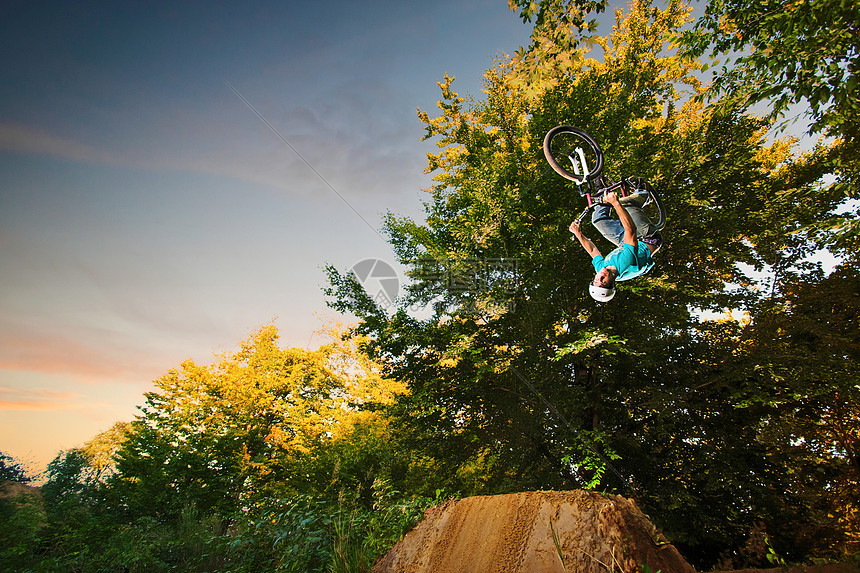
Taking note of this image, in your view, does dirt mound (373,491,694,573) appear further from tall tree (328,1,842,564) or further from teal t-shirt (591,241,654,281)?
tall tree (328,1,842,564)

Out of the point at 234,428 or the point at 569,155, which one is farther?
the point at 234,428

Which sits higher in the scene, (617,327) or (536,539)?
(617,327)

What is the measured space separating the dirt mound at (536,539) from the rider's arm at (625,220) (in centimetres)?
295

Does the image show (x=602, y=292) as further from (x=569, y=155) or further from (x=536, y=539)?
(x=536, y=539)

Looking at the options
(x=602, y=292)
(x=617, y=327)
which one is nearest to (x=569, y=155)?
(x=602, y=292)

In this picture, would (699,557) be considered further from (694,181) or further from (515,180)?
(515,180)

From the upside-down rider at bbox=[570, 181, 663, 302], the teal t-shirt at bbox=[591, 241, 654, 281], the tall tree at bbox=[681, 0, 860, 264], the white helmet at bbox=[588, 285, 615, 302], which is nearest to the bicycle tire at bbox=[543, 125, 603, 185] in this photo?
the upside-down rider at bbox=[570, 181, 663, 302]

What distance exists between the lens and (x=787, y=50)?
5.58 metres

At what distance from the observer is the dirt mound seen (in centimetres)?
396

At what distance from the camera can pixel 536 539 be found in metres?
4.35

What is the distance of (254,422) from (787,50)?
2635cm

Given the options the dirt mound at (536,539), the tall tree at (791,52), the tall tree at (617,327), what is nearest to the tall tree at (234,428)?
the tall tree at (617,327)

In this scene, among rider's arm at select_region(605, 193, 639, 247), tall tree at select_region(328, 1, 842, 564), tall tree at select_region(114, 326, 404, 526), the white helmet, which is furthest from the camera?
tall tree at select_region(114, 326, 404, 526)

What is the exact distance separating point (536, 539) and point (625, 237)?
353 centimetres
